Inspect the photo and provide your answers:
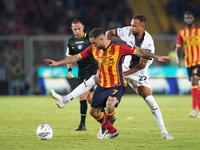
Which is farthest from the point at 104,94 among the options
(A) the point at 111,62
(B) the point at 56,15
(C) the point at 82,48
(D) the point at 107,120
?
(B) the point at 56,15

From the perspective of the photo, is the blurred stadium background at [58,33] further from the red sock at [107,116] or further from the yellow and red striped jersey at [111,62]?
the red sock at [107,116]

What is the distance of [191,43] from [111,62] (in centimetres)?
450

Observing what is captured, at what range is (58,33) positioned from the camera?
20969mm

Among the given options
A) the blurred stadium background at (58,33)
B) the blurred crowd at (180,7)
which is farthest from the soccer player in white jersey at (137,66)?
the blurred crowd at (180,7)

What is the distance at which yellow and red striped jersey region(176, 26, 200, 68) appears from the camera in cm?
955

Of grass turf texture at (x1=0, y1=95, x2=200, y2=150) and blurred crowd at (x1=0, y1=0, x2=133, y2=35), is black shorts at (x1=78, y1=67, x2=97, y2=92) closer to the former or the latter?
grass turf texture at (x1=0, y1=95, x2=200, y2=150)

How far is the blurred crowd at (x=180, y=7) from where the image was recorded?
74.5 feet

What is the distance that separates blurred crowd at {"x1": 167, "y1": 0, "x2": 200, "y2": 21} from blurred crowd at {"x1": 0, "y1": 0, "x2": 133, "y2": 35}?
2.52 meters

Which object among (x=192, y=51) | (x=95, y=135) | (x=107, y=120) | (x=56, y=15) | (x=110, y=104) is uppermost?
(x=56, y=15)

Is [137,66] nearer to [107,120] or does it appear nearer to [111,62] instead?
[111,62]

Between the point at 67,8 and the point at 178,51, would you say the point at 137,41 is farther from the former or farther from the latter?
the point at 67,8

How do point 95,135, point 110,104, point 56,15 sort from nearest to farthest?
point 110,104 → point 95,135 → point 56,15

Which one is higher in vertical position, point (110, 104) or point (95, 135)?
point (110, 104)

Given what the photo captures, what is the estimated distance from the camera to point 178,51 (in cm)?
976
